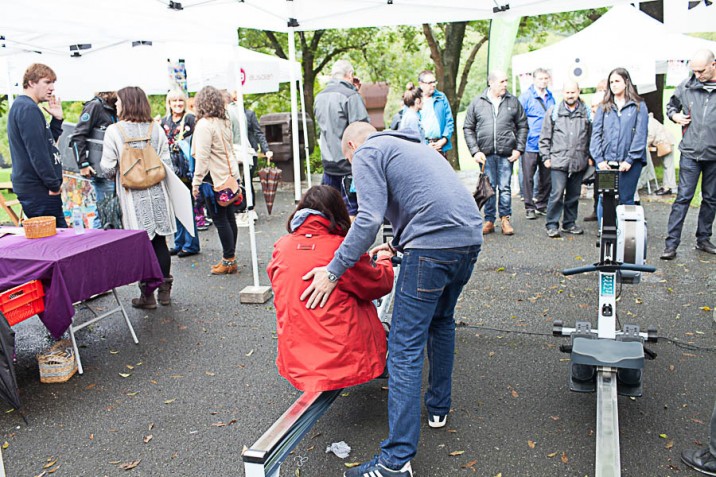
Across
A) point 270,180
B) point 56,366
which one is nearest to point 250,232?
point 56,366

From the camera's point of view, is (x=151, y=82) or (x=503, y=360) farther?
(x=151, y=82)

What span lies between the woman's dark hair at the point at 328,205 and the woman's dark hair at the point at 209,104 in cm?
333

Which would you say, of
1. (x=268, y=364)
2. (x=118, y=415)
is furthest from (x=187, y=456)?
(x=268, y=364)

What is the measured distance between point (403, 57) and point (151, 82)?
13440 mm

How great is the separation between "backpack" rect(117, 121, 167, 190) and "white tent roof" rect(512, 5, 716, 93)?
296 inches

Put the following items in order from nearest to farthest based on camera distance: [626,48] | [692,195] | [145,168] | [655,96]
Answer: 1. [145,168]
2. [692,195]
3. [626,48]
4. [655,96]

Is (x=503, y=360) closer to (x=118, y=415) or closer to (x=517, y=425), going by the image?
(x=517, y=425)

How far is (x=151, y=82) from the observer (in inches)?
398

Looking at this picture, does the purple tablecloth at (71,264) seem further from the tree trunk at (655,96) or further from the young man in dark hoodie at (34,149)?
the tree trunk at (655,96)

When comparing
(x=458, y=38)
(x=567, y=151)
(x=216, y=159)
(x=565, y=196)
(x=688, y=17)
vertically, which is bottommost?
(x=565, y=196)

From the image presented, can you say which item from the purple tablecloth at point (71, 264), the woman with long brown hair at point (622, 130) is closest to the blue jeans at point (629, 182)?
the woman with long brown hair at point (622, 130)

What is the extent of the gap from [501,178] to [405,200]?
17.2 ft

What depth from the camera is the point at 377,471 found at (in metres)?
2.88

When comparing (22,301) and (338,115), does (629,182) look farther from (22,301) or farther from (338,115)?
(22,301)
